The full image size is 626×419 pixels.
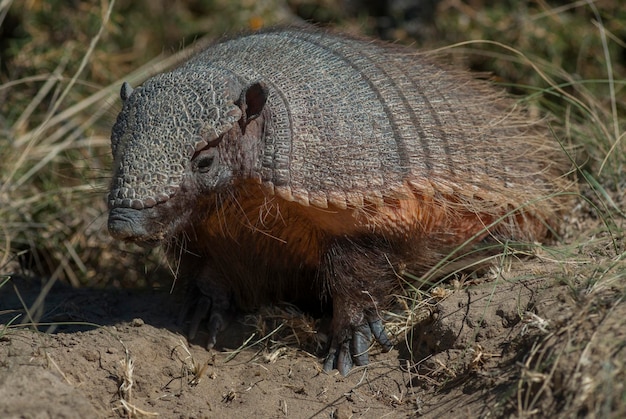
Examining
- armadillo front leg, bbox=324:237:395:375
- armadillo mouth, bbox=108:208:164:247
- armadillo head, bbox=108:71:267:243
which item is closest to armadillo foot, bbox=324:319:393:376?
armadillo front leg, bbox=324:237:395:375

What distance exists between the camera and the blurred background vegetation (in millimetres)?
5723

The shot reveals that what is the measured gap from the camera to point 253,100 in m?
3.93

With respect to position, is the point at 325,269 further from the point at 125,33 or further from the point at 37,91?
the point at 125,33

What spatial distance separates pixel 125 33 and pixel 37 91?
3.92 ft

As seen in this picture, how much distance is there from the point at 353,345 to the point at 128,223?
1407 mm

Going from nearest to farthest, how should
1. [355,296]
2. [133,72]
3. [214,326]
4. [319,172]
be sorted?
1. [319,172]
2. [355,296]
3. [214,326]
4. [133,72]

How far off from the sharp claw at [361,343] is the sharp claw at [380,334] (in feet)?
0.09

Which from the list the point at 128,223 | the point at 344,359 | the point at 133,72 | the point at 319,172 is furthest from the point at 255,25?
the point at 128,223

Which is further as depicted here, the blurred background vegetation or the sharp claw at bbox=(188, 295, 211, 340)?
the blurred background vegetation

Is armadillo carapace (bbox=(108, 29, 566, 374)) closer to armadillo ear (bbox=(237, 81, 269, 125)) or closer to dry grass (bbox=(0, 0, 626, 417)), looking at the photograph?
armadillo ear (bbox=(237, 81, 269, 125))

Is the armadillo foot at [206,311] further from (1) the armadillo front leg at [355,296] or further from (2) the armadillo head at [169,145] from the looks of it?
(2) the armadillo head at [169,145]

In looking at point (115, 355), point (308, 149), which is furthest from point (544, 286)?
point (115, 355)

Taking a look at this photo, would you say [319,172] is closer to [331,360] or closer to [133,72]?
[331,360]

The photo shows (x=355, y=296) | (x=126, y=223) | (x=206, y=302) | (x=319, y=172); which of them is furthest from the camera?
(x=206, y=302)
